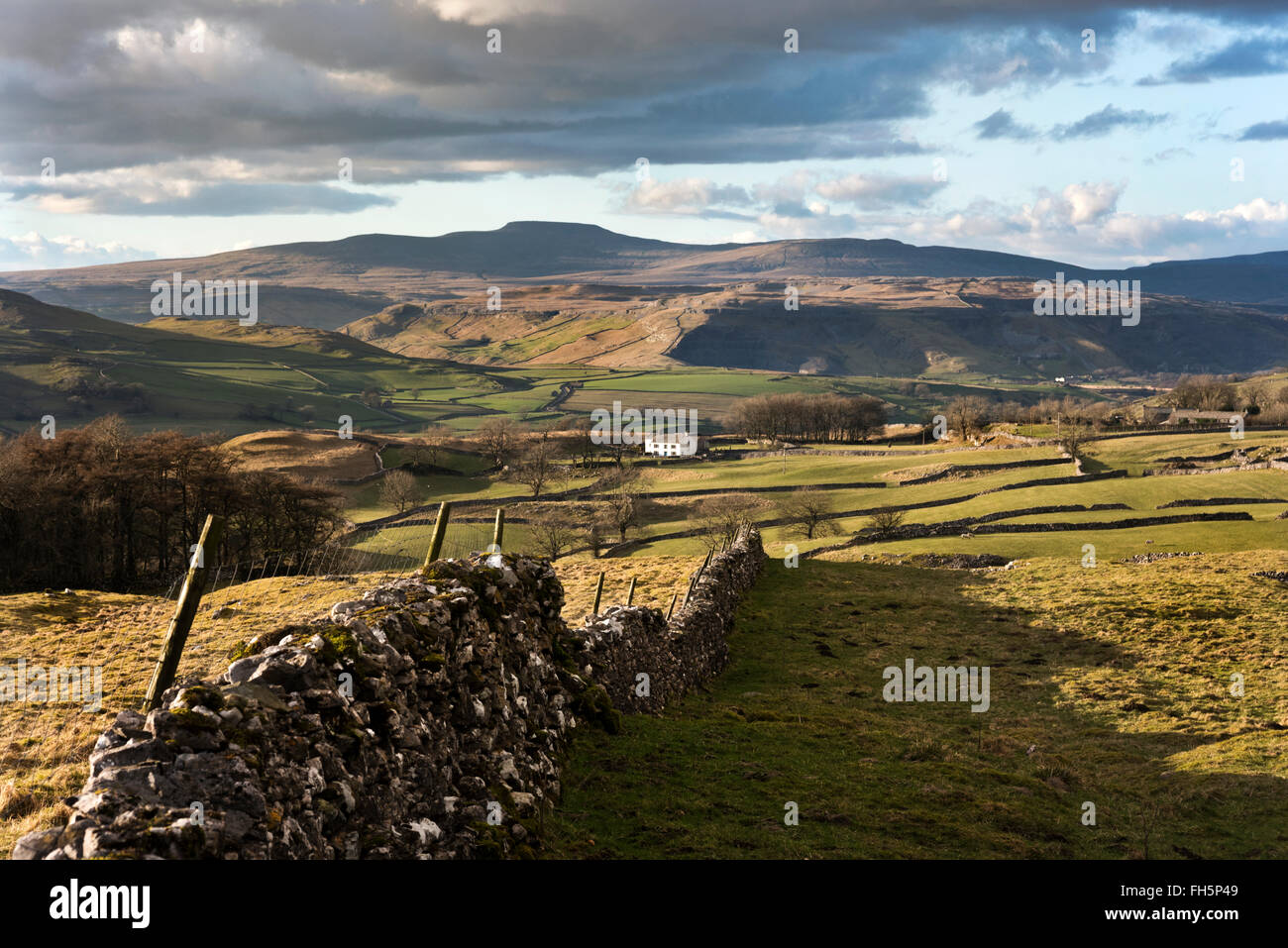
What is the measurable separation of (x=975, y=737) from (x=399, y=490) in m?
91.8

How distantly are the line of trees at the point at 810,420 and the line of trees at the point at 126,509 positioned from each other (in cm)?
11416

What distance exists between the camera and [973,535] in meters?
64.9

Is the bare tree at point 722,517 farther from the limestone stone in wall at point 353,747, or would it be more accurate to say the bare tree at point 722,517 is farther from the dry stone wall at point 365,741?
the limestone stone in wall at point 353,747

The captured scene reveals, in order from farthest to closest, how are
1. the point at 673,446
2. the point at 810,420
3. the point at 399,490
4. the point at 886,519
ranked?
1. the point at 810,420
2. the point at 673,446
3. the point at 399,490
4. the point at 886,519

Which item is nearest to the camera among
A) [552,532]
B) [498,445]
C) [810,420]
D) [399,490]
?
[552,532]

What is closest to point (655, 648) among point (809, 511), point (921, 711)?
point (921, 711)

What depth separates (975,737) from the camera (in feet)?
74.8

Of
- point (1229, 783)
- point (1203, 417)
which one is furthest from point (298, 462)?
point (1203, 417)

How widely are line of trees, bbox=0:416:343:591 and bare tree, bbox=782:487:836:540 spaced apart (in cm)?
3979

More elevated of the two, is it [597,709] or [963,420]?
[963,420]

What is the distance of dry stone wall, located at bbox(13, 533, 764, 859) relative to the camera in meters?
6.05

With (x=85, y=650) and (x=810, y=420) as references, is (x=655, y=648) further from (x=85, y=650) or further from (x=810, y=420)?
(x=810, y=420)

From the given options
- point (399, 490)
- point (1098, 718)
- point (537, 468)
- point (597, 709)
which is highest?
point (597, 709)
